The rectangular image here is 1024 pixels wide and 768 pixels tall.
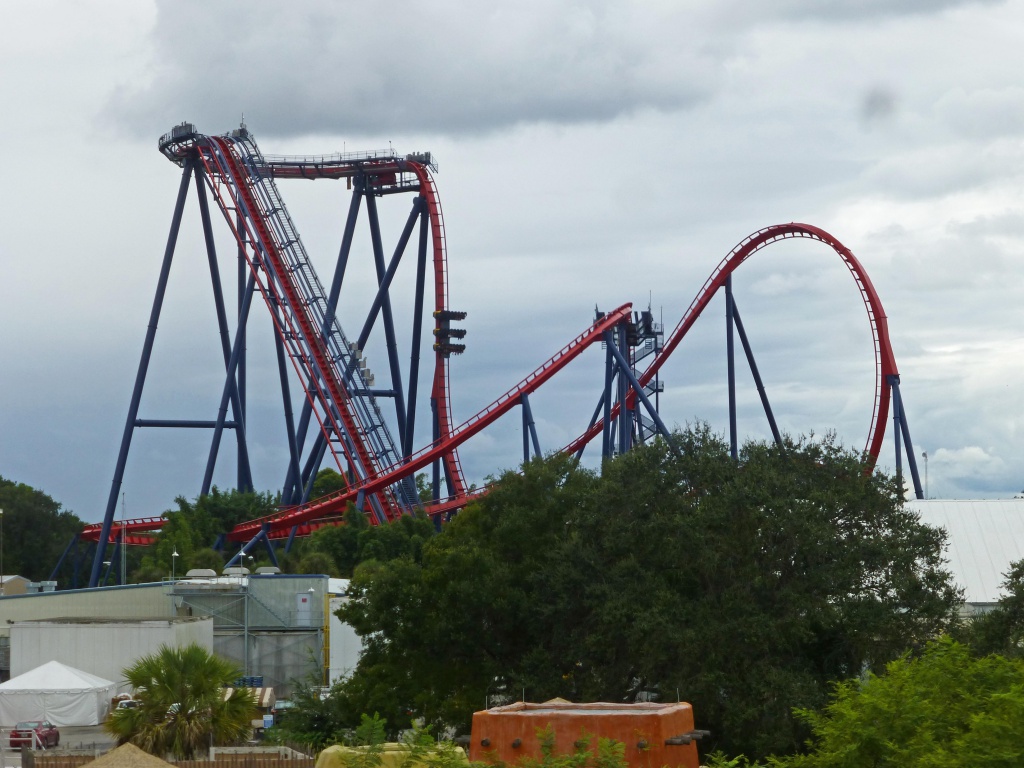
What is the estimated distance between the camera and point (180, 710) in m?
18.2

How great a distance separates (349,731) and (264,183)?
23137 millimetres

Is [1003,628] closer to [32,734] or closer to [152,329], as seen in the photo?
[32,734]

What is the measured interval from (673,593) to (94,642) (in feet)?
41.7

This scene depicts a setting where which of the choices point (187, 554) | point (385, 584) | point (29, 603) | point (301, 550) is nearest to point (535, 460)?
point (385, 584)

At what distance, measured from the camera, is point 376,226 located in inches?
1742

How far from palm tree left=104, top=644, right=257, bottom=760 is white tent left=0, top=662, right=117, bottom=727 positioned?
663 centimetres

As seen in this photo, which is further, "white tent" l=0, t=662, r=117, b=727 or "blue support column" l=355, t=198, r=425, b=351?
"blue support column" l=355, t=198, r=425, b=351

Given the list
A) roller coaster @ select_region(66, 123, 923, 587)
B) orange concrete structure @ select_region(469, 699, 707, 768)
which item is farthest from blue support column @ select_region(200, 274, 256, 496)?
orange concrete structure @ select_region(469, 699, 707, 768)

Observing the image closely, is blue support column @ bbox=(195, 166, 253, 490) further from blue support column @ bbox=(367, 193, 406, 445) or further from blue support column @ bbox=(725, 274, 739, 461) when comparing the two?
blue support column @ bbox=(725, 274, 739, 461)

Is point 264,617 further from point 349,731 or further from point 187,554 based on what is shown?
point 187,554

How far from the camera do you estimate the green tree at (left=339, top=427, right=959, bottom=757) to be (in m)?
19.3

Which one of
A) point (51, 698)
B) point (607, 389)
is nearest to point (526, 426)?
point (607, 389)

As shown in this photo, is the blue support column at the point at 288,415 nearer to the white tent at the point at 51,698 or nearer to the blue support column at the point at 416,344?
the blue support column at the point at 416,344

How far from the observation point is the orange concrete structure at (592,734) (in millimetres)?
12727
